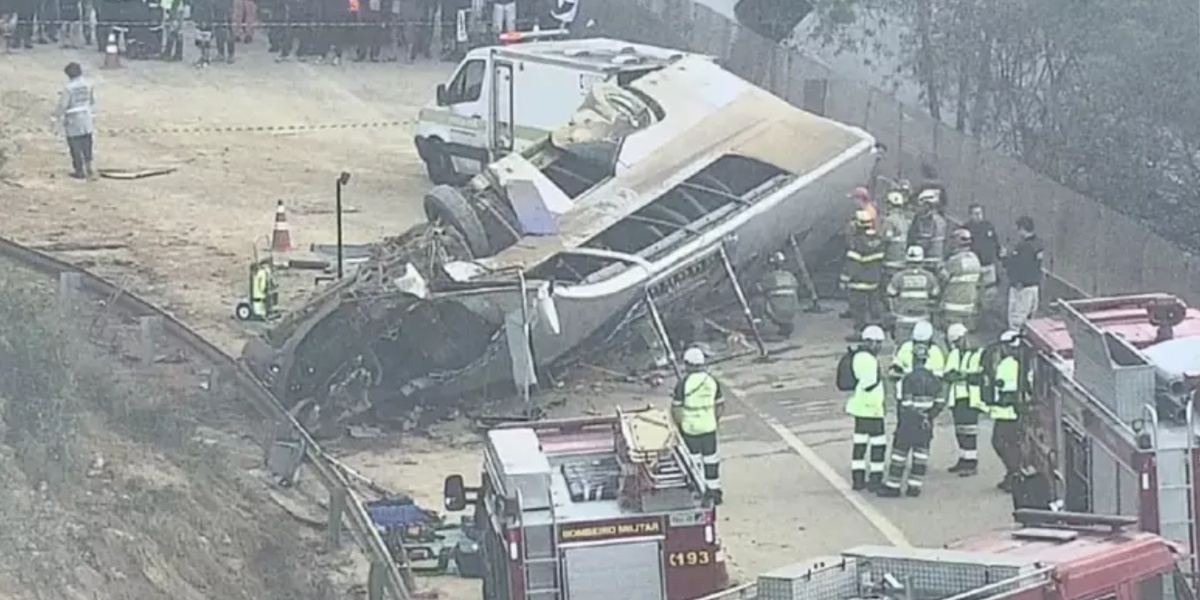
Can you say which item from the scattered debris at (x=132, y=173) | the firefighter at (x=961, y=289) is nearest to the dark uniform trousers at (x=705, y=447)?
the firefighter at (x=961, y=289)

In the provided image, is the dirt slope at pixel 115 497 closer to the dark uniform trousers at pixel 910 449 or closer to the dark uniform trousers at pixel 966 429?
the dark uniform trousers at pixel 910 449

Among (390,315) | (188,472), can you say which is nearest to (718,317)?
(390,315)

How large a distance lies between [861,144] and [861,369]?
6176 mm

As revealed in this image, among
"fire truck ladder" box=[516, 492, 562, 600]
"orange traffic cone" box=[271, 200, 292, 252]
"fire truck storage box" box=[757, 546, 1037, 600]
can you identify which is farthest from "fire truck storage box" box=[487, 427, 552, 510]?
"orange traffic cone" box=[271, 200, 292, 252]

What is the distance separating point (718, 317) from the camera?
22.2 metres

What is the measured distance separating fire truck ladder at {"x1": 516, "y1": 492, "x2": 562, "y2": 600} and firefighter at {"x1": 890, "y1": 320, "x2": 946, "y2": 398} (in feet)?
14.8

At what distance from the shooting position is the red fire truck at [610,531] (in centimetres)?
1332

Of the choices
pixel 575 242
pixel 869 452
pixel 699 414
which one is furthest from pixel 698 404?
pixel 575 242

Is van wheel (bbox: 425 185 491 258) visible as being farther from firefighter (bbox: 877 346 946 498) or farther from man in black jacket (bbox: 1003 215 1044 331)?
firefighter (bbox: 877 346 946 498)

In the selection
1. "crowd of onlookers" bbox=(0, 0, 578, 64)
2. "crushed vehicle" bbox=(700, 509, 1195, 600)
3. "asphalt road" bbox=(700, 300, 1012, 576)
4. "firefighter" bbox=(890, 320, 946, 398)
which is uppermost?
"crowd of onlookers" bbox=(0, 0, 578, 64)

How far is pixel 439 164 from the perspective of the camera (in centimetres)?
2792

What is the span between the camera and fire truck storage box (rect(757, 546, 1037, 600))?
1124cm

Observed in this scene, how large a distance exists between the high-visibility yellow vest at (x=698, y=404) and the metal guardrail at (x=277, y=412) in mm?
2267

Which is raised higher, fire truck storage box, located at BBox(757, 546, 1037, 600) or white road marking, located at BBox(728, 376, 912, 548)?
fire truck storage box, located at BBox(757, 546, 1037, 600)
